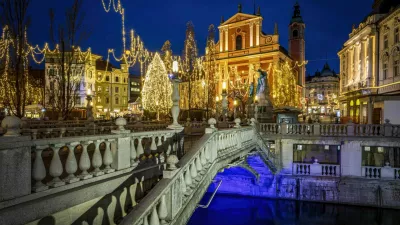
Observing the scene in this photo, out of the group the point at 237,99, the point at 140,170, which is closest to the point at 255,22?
the point at 237,99

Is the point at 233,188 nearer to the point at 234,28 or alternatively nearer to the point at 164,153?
the point at 164,153

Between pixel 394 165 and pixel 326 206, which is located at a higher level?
pixel 394 165

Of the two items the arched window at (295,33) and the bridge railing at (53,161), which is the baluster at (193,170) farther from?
the arched window at (295,33)

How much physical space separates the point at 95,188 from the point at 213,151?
4.35 meters

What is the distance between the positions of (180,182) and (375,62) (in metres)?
39.4

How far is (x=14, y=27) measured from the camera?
39.4 ft

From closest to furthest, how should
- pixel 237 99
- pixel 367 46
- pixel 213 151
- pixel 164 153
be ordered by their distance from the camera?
pixel 164 153 → pixel 213 151 → pixel 367 46 → pixel 237 99

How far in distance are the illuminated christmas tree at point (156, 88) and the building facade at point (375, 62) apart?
840 inches

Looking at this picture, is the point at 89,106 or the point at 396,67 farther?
the point at 396,67

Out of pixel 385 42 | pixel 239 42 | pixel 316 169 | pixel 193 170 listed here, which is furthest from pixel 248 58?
pixel 193 170

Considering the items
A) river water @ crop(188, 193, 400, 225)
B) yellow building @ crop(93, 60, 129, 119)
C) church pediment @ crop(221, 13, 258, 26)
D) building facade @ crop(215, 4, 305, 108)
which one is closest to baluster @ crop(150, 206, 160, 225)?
river water @ crop(188, 193, 400, 225)

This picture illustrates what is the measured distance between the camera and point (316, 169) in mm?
19500

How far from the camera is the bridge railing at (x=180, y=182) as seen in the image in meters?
4.40

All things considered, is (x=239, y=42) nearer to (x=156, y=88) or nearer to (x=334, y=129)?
(x=156, y=88)
